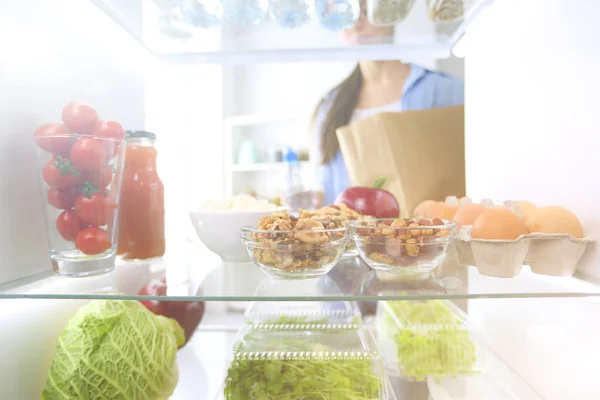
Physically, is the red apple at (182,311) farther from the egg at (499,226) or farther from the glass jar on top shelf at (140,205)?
the egg at (499,226)

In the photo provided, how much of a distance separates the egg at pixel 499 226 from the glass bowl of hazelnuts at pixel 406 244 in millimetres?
32

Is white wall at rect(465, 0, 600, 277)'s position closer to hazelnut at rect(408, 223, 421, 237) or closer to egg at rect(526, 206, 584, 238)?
egg at rect(526, 206, 584, 238)

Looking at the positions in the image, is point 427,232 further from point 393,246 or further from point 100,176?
point 100,176

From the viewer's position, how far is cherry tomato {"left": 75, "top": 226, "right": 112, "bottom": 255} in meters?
0.54

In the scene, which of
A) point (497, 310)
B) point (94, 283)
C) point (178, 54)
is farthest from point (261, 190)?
point (94, 283)

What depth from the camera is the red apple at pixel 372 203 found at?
1.02m

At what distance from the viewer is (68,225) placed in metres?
0.54

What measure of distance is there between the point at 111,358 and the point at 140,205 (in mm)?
233

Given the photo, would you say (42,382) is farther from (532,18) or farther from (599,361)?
(532,18)

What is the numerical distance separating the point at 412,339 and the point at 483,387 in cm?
12

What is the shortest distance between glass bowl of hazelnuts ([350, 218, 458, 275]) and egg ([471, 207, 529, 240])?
3 cm

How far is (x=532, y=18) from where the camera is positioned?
2.12 ft

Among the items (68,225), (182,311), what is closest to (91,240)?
(68,225)

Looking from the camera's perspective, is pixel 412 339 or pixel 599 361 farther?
pixel 412 339
